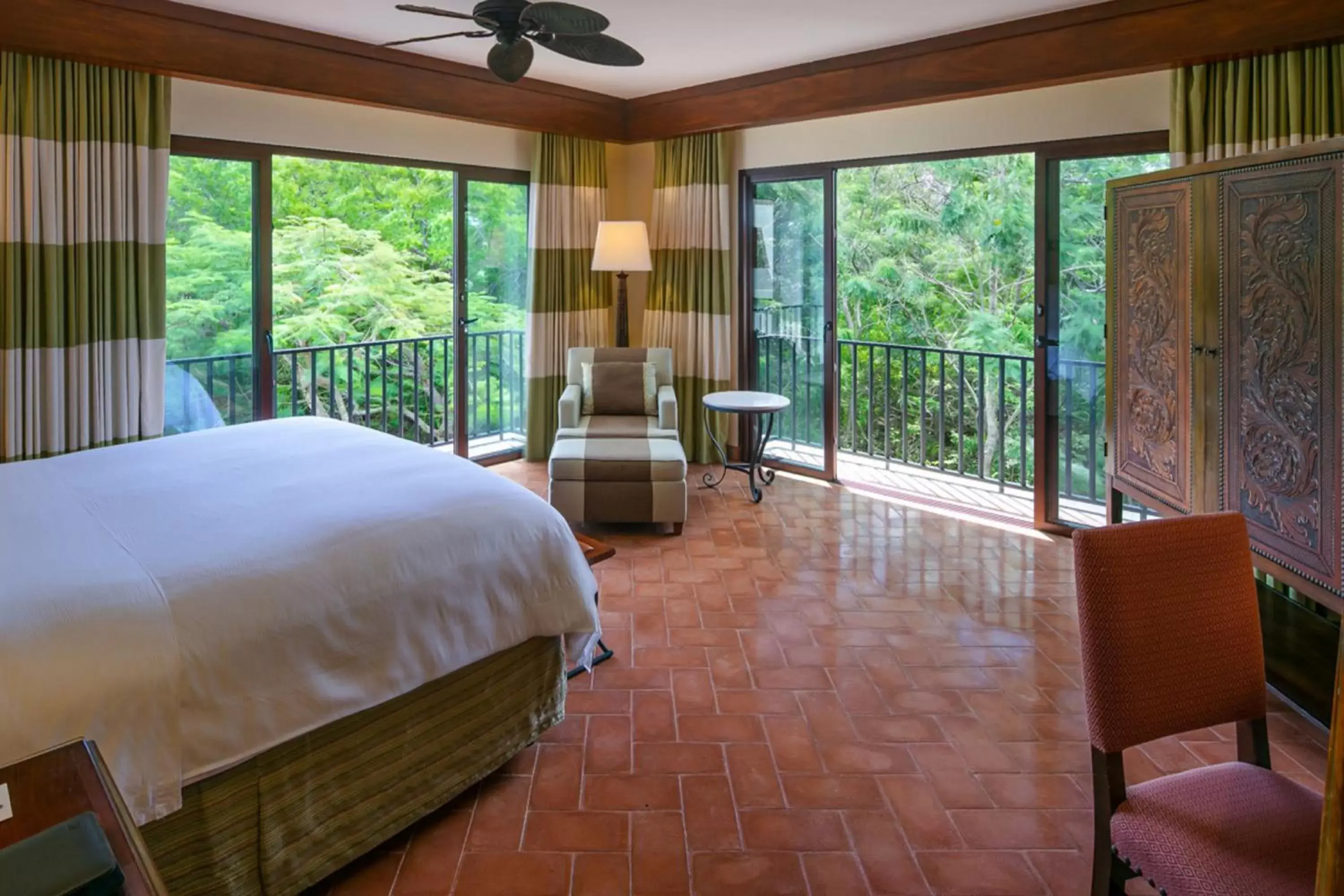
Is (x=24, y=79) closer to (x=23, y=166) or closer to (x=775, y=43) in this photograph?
(x=23, y=166)

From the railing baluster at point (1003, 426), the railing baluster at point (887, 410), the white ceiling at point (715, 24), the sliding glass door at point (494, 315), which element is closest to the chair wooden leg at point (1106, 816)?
the white ceiling at point (715, 24)

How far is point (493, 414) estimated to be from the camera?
636 centimetres

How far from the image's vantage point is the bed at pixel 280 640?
1616mm

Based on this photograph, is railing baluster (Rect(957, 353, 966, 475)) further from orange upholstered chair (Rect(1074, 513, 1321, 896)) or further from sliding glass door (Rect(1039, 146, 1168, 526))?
orange upholstered chair (Rect(1074, 513, 1321, 896))

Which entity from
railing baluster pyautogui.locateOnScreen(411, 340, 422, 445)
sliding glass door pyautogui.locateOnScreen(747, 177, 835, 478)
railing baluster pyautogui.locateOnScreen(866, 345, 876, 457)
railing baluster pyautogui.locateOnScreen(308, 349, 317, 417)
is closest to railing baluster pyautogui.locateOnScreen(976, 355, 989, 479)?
railing baluster pyautogui.locateOnScreen(866, 345, 876, 457)

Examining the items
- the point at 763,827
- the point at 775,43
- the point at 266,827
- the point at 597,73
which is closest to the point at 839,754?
the point at 763,827

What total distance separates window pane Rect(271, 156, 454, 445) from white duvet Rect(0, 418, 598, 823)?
9.90 feet

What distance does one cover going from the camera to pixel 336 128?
4.88m

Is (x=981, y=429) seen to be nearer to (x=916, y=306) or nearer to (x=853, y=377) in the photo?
(x=853, y=377)

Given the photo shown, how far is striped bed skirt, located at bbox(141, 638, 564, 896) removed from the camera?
69.1 inches

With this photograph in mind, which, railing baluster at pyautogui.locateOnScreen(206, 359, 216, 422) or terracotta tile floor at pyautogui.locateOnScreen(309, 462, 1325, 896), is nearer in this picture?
terracotta tile floor at pyautogui.locateOnScreen(309, 462, 1325, 896)

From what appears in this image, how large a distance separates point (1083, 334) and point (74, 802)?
175 inches

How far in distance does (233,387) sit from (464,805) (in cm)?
326

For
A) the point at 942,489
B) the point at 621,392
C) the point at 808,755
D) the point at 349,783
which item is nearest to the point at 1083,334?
the point at 942,489
